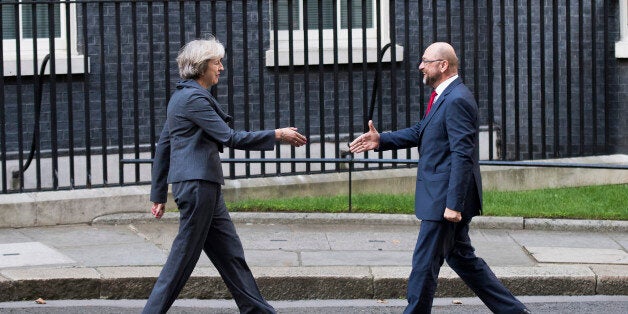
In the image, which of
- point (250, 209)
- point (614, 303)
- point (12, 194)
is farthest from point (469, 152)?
point (12, 194)

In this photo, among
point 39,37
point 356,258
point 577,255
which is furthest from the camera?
point 39,37

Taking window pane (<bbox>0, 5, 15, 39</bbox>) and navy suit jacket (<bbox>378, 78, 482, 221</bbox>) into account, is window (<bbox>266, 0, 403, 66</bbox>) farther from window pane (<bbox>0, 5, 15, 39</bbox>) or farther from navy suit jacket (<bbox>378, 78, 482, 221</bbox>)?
navy suit jacket (<bbox>378, 78, 482, 221</bbox>)

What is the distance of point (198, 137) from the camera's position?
7.12 m

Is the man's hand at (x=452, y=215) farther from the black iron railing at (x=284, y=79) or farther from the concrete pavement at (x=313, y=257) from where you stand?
the black iron railing at (x=284, y=79)

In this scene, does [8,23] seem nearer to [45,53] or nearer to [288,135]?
[45,53]

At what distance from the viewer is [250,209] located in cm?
1112

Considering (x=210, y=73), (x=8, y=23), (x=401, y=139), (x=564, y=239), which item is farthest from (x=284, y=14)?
(x=210, y=73)

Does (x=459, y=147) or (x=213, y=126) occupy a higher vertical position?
(x=213, y=126)

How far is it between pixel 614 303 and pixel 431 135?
205 centimetres

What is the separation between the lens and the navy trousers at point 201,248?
280 inches

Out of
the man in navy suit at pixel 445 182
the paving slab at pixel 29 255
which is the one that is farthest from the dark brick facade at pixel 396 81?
the man in navy suit at pixel 445 182

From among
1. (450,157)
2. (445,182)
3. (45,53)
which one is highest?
(45,53)

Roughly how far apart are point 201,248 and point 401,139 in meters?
1.33

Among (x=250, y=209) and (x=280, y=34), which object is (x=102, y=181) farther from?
(x=280, y=34)
